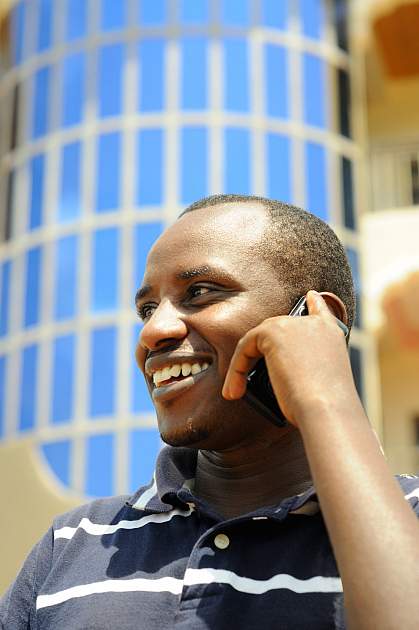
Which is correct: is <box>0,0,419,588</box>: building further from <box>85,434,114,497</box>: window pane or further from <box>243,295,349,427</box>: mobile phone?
<box>243,295,349,427</box>: mobile phone

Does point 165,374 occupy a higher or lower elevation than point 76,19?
lower

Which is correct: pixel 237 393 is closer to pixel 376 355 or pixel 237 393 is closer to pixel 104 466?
pixel 104 466

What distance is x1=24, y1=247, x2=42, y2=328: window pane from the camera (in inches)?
531

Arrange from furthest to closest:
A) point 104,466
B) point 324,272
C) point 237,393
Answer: point 104,466, point 324,272, point 237,393

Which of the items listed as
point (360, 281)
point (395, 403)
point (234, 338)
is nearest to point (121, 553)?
point (234, 338)

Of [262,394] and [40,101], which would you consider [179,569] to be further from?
[40,101]

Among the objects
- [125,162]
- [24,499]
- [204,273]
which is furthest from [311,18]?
[204,273]

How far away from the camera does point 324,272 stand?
2.30 meters

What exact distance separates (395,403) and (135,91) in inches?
198

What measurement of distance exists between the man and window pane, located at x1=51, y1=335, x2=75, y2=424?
10.7 meters

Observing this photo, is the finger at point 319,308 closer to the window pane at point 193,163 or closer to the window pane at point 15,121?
the window pane at point 193,163

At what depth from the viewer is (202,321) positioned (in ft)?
6.89

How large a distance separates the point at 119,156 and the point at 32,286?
188 centimetres

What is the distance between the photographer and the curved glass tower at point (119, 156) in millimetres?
13102
